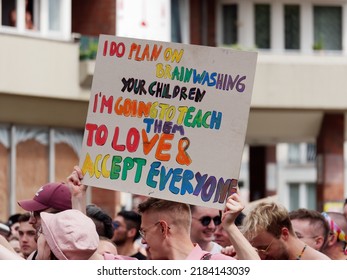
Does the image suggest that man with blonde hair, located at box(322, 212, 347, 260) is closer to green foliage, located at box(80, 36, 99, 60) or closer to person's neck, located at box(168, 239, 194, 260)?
person's neck, located at box(168, 239, 194, 260)

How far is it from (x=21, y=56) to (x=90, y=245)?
21643mm

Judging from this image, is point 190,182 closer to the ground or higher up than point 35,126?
higher up

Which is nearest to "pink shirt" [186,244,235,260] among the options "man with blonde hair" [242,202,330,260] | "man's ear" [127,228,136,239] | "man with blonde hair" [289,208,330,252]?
"man with blonde hair" [242,202,330,260]

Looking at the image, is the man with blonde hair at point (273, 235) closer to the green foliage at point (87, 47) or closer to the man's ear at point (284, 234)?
the man's ear at point (284, 234)

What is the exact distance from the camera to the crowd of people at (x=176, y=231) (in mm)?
7973

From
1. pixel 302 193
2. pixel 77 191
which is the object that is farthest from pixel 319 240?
pixel 302 193

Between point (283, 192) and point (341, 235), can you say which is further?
point (283, 192)

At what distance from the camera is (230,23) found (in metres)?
37.3

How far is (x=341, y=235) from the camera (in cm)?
1130

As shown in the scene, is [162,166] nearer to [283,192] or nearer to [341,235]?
[341,235]

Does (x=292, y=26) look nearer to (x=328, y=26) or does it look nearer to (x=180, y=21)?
(x=328, y=26)

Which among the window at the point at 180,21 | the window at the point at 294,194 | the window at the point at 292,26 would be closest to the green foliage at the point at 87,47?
the window at the point at 180,21

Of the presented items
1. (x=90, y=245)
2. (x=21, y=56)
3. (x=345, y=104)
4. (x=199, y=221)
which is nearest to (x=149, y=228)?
(x=90, y=245)

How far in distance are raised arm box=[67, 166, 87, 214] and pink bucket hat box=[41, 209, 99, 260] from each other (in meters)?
0.91
